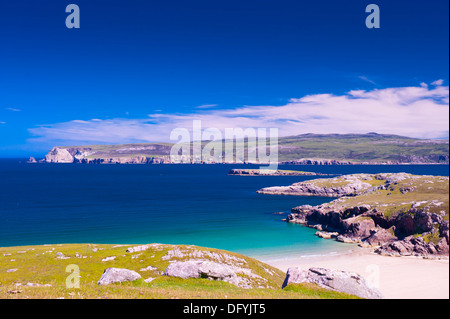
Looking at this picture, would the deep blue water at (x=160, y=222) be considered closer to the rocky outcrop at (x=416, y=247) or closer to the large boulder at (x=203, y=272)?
the rocky outcrop at (x=416, y=247)

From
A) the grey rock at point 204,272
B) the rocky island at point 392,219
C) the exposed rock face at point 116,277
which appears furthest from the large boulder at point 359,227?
the exposed rock face at point 116,277

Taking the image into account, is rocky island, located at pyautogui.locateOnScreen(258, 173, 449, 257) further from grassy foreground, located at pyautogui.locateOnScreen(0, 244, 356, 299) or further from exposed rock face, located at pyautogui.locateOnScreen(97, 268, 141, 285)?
exposed rock face, located at pyautogui.locateOnScreen(97, 268, 141, 285)

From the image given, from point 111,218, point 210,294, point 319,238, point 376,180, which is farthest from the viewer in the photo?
point 376,180

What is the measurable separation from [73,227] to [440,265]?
349 feet

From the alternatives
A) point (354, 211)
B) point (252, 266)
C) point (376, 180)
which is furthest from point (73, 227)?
point (376, 180)

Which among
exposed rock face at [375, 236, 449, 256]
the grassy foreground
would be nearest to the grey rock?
the grassy foreground

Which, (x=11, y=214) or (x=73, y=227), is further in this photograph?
(x=11, y=214)

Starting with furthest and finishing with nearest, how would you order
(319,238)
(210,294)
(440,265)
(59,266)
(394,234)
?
(319,238), (394,234), (440,265), (59,266), (210,294)

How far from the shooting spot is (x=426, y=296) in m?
48.2

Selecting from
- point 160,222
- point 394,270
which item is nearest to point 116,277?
point 394,270

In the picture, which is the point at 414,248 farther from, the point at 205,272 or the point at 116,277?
the point at 116,277
